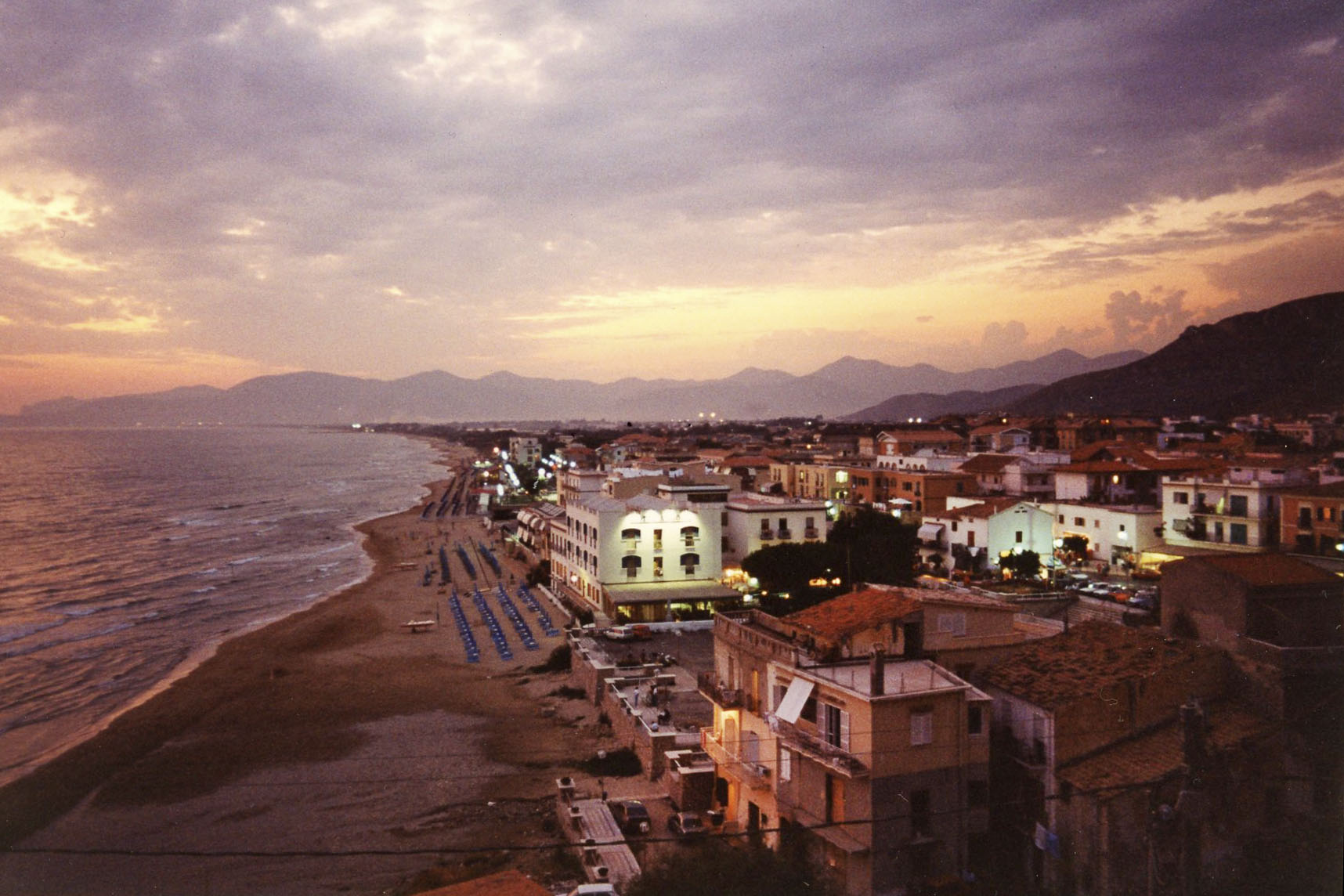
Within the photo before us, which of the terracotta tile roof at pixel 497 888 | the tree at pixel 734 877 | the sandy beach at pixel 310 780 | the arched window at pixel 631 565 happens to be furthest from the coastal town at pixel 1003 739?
the arched window at pixel 631 565

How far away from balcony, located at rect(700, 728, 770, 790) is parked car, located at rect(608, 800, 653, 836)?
1.57 meters

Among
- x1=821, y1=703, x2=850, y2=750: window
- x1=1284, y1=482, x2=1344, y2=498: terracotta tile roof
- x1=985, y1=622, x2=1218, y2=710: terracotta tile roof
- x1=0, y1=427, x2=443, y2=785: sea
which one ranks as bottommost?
x1=0, y1=427, x2=443, y2=785: sea

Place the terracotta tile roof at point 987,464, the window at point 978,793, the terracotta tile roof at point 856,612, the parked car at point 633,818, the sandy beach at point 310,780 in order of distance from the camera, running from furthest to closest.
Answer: the terracotta tile roof at point 987,464
the sandy beach at point 310,780
the parked car at point 633,818
the terracotta tile roof at point 856,612
the window at point 978,793

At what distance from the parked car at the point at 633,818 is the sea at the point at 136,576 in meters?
15.3

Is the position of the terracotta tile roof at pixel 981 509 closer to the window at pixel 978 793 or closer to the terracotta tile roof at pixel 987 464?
the terracotta tile roof at pixel 987 464

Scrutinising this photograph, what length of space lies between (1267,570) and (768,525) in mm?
22169

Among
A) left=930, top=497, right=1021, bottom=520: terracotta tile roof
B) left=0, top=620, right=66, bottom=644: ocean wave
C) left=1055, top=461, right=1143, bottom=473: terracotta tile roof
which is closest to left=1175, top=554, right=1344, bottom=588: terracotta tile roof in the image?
left=930, top=497, right=1021, bottom=520: terracotta tile roof

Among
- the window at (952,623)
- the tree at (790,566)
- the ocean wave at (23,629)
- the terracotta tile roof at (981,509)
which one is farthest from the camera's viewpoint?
the terracotta tile roof at (981,509)

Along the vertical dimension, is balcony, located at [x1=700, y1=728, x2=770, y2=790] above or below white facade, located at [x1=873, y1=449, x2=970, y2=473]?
below

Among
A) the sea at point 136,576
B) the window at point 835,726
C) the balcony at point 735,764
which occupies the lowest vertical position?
the sea at point 136,576

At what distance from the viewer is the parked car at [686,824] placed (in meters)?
14.6

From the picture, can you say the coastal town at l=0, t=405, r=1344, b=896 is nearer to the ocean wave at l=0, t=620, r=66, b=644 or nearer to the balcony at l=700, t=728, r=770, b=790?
the balcony at l=700, t=728, r=770, b=790

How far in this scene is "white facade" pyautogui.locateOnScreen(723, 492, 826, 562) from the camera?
115ft

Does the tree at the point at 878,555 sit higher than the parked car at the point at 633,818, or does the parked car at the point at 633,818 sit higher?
the tree at the point at 878,555
